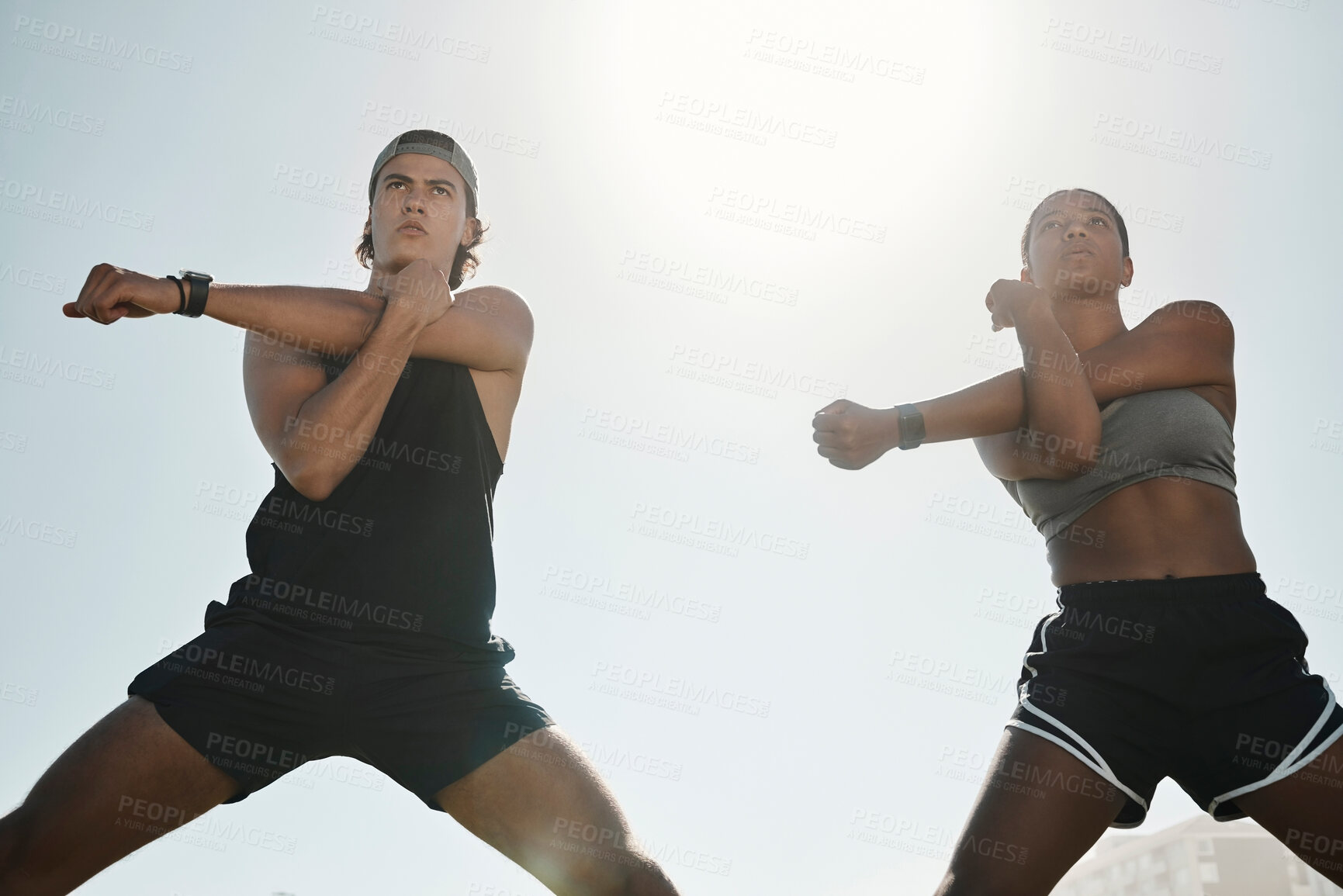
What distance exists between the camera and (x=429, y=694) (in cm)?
284

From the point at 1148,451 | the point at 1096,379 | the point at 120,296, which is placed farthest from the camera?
the point at 1096,379

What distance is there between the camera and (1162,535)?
3215 millimetres

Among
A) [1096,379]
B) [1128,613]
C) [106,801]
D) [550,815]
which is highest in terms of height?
[1096,379]

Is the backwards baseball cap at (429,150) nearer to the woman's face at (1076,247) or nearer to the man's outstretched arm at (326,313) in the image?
the man's outstretched arm at (326,313)

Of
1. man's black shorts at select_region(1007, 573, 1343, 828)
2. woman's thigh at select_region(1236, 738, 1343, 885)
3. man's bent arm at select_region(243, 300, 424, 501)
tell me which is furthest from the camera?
man's bent arm at select_region(243, 300, 424, 501)

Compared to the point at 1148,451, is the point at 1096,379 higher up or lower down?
higher up

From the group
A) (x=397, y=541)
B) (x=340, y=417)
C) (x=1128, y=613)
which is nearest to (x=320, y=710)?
(x=397, y=541)

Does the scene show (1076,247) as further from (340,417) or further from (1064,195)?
(340,417)

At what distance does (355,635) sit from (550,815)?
842 millimetres

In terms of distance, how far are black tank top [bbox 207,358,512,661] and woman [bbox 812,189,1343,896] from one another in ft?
4.27

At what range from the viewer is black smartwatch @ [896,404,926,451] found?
330 cm

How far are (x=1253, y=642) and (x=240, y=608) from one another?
132 inches

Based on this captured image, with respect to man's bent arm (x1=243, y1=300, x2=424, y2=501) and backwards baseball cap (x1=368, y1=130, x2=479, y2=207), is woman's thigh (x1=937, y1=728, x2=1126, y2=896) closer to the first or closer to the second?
man's bent arm (x1=243, y1=300, x2=424, y2=501)

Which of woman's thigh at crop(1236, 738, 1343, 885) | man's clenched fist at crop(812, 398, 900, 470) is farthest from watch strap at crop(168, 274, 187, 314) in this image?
woman's thigh at crop(1236, 738, 1343, 885)
